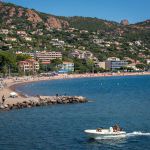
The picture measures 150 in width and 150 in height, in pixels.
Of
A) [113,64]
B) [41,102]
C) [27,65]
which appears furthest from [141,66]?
[41,102]

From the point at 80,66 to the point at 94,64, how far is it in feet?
22.9

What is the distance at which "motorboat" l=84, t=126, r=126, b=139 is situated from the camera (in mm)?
32656

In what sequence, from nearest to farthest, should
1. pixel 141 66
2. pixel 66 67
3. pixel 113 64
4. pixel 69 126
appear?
pixel 69 126 < pixel 66 67 < pixel 113 64 < pixel 141 66

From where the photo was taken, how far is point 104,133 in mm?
32844

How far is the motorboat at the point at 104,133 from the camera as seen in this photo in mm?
32656

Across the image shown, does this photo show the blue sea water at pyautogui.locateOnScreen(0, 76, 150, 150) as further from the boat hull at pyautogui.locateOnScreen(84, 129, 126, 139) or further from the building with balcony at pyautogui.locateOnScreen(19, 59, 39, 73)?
the building with balcony at pyautogui.locateOnScreen(19, 59, 39, 73)

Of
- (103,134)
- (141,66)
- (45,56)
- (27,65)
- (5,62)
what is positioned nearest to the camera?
(103,134)

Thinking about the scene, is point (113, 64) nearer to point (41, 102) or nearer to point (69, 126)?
point (41, 102)

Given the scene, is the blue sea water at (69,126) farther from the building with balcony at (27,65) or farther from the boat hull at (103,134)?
the building with balcony at (27,65)

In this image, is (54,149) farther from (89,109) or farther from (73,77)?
(73,77)

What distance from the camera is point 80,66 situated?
166000mm

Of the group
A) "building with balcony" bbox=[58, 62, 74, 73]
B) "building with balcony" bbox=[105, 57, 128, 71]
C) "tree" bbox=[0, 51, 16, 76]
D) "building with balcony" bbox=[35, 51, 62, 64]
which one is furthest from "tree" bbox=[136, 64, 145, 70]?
"tree" bbox=[0, 51, 16, 76]

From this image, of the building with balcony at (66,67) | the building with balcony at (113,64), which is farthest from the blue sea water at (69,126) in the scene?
the building with balcony at (113,64)

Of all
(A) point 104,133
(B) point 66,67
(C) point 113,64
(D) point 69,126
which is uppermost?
(C) point 113,64
